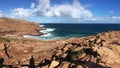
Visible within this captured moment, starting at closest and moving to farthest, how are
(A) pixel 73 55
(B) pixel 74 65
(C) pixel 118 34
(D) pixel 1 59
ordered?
1. (B) pixel 74 65
2. (A) pixel 73 55
3. (D) pixel 1 59
4. (C) pixel 118 34

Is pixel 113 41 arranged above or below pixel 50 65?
above

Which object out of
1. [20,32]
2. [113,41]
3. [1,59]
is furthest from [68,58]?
[20,32]

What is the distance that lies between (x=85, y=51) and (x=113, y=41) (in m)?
5.04

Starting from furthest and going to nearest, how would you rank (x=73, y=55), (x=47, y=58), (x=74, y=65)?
(x=47, y=58) → (x=73, y=55) → (x=74, y=65)

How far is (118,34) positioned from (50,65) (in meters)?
13.4

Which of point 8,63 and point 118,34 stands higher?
point 118,34

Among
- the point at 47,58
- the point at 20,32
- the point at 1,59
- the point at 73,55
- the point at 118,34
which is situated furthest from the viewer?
the point at 20,32

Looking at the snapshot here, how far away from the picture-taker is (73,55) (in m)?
25.1

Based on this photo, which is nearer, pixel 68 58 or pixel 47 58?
pixel 68 58

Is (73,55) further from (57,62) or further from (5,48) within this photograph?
(5,48)

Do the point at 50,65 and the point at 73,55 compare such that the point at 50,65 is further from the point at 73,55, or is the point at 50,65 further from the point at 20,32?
the point at 20,32

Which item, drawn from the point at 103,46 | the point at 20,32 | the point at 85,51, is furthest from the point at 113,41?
the point at 20,32

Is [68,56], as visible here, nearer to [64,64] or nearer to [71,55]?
[71,55]

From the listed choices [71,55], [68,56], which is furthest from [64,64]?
[68,56]
